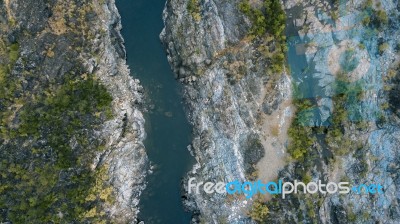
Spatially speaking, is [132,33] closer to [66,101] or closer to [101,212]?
[66,101]

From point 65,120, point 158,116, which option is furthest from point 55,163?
point 158,116

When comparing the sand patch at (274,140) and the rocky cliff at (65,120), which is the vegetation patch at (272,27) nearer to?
the sand patch at (274,140)

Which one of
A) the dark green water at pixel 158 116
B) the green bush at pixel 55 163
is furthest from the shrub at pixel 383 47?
the green bush at pixel 55 163

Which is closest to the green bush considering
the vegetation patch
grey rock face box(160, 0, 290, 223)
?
grey rock face box(160, 0, 290, 223)

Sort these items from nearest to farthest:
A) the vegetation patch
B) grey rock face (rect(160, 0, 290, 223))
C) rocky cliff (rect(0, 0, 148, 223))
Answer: rocky cliff (rect(0, 0, 148, 223)), the vegetation patch, grey rock face (rect(160, 0, 290, 223))

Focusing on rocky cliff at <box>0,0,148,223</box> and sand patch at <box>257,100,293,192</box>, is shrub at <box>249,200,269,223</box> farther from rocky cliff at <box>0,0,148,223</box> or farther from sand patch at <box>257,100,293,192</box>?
rocky cliff at <box>0,0,148,223</box>

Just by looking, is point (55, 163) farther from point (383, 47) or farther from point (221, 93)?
point (383, 47)

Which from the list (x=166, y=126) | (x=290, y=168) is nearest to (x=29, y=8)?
(x=166, y=126)
